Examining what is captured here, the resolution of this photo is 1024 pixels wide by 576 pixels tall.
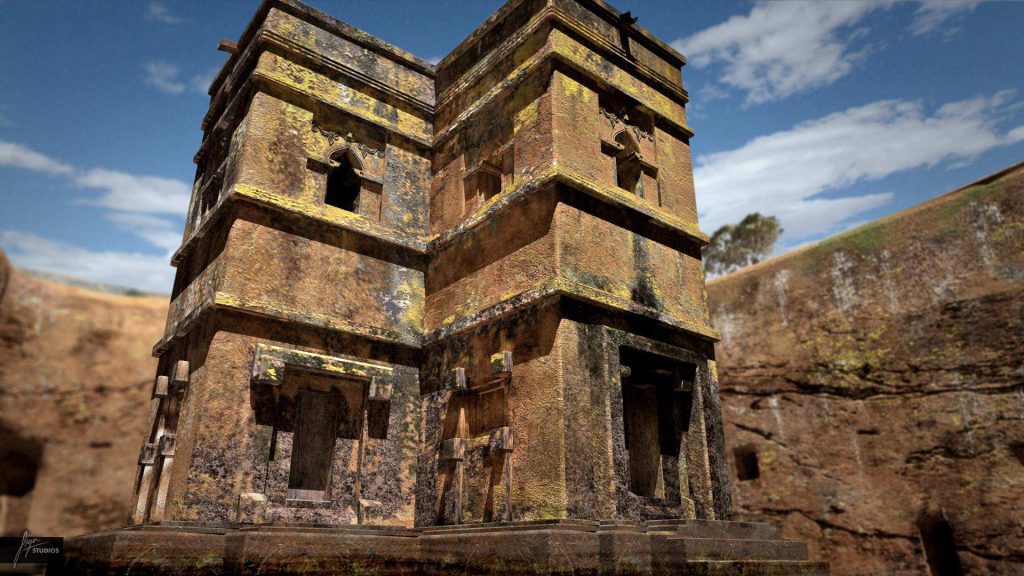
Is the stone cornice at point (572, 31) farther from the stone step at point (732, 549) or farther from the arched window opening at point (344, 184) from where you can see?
the stone step at point (732, 549)

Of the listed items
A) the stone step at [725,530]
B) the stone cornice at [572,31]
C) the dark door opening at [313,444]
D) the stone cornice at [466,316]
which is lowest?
the stone step at [725,530]

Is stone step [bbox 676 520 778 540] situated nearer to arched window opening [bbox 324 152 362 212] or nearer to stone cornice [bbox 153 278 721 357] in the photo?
stone cornice [bbox 153 278 721 357]

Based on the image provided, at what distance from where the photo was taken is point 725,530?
264 inches

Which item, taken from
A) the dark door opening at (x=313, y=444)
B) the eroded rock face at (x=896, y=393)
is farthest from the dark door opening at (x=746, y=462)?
the dark door opening at (x=313, y=444)

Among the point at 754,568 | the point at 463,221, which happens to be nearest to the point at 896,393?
the point at 754,568

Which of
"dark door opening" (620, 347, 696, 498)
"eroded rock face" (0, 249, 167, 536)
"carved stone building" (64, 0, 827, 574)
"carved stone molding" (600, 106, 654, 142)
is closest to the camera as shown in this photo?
"carved stone building" (64, 0, 827, 574)

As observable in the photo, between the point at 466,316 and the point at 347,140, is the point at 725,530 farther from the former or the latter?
the point at 347,140

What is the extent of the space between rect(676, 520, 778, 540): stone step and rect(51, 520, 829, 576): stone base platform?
0.01 meters

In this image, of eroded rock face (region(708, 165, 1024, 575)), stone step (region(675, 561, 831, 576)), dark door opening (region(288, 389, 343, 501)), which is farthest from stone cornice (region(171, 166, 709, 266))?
eroded rock face (region(708, 165, 1024, 575))

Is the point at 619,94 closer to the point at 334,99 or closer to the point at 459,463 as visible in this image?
the point at 334,99

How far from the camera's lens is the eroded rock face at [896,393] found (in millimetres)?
10250

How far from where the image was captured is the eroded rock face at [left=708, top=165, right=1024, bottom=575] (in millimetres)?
10250

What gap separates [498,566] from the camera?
571 centimetres

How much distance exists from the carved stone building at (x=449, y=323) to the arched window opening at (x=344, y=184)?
0.03m
